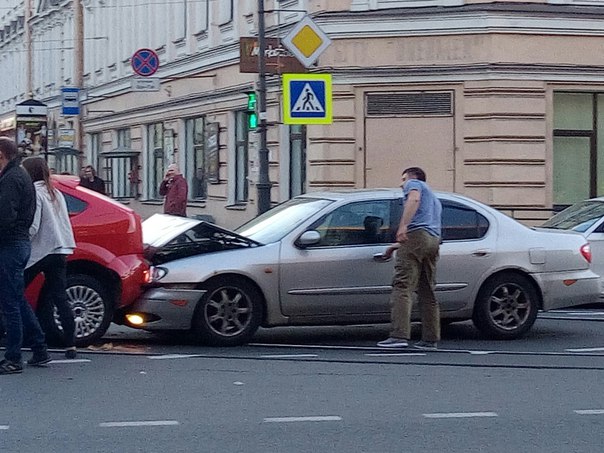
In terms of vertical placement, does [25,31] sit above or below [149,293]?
above

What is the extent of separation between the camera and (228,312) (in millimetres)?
11906

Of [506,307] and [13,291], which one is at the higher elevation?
[13,291]

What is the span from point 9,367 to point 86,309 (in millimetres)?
1595

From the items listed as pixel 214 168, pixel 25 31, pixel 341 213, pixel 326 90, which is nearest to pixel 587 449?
pixel 341 213

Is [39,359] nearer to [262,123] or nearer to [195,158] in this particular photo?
[262,123]

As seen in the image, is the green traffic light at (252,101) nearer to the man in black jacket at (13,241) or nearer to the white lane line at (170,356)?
the white lane line at (170,356)

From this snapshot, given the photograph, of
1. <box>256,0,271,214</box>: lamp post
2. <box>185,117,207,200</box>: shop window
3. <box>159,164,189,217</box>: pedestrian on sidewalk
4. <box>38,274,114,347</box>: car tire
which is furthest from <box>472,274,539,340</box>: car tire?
<box>185,117,207,200</box>: shop window

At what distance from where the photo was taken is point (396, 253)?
1197 cm

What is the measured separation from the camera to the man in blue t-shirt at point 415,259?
11.8 m

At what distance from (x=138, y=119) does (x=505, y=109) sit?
18126mm

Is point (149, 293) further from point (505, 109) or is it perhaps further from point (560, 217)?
point (505, 109)

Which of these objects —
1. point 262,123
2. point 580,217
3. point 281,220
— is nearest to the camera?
point 281,220

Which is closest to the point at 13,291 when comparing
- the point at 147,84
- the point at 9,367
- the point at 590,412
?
the point at 9,367

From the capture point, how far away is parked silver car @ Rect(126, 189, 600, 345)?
11.8 metres
